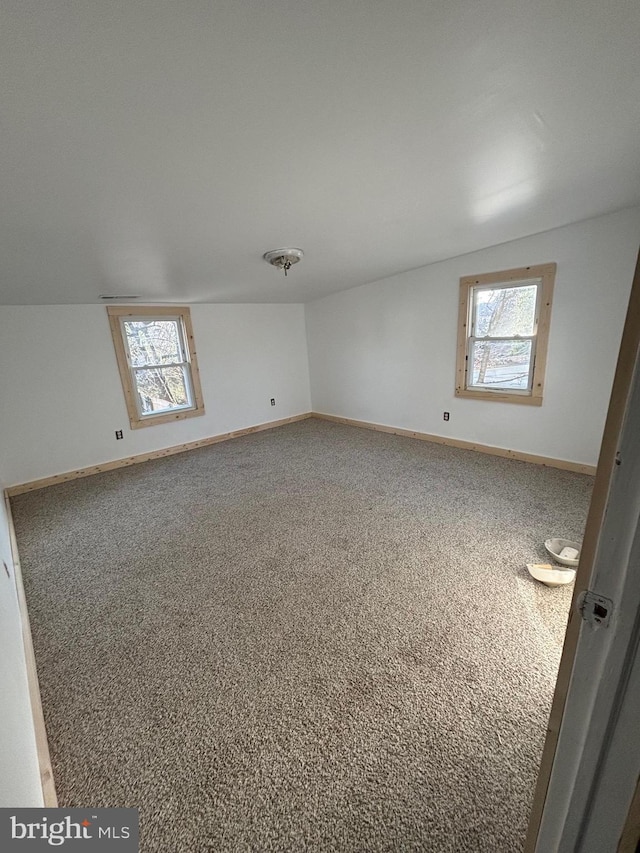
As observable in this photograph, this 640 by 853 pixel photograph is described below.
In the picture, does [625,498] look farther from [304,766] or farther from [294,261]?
[294,261]

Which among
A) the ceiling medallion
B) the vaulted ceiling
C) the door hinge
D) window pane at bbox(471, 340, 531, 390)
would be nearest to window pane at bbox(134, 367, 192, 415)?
the vaulted ceiling

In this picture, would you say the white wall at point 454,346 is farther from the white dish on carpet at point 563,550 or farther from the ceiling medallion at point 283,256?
the ceiling medallion at point 283,256

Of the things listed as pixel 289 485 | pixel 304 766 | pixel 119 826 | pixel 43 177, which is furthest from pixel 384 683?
pixel 43 177

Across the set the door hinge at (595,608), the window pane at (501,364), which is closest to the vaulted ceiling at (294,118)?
the window pane at (501,364)

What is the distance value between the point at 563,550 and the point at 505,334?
2.22 metres

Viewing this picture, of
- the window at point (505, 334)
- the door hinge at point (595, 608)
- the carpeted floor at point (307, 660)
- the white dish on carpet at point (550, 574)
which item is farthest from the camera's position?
the window at point (505, 334)

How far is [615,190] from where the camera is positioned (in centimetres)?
219

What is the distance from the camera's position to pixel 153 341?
433cm

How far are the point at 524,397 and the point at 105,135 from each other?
3646 millimetres

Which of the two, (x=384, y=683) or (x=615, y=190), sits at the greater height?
(x=615, y=190)

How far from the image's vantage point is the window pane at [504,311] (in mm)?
3234

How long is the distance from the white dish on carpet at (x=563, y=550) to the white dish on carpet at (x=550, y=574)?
70mm

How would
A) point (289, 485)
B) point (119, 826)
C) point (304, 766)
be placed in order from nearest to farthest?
1. point (119, 826)
2. point (304, 766)
3. point (289, 485)

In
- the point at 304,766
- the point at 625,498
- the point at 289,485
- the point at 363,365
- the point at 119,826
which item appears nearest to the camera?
the point at 625,498
